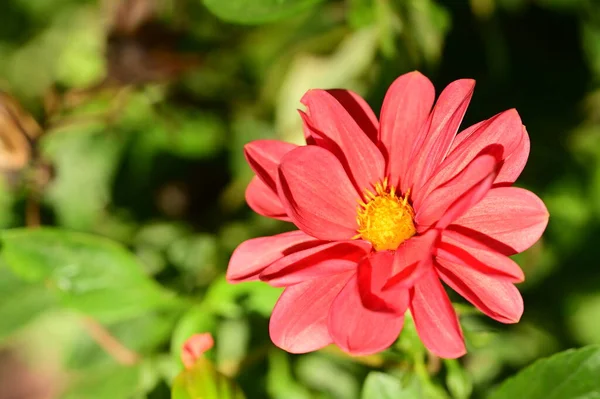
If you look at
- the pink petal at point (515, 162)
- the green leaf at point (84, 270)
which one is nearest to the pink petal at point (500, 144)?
the pink petal at point (515, 162)

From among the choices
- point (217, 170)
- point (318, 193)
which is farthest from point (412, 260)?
point (217, 170)

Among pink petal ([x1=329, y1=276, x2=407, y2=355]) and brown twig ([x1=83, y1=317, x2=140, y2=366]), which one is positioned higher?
pink petal ([x1=329, y1=276, x2=407, y2=355])

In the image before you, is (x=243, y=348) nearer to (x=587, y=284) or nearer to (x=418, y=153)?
(x=418, y=153)

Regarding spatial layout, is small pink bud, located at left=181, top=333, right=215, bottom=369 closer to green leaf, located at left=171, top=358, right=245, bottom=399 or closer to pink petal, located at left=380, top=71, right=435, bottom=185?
green leaf, located at left=171, top=358, right=245, bottom=399

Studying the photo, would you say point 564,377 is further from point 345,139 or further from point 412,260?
point 345,139

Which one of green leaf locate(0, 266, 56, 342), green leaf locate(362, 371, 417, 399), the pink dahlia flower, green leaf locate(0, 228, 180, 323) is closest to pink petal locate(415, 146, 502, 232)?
the pink dahlia flower

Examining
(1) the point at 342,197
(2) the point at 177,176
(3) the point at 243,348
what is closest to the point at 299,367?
(3) the point at 243,348

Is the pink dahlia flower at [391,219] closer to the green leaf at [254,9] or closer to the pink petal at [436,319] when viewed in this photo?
the pink petal at [436,319]
